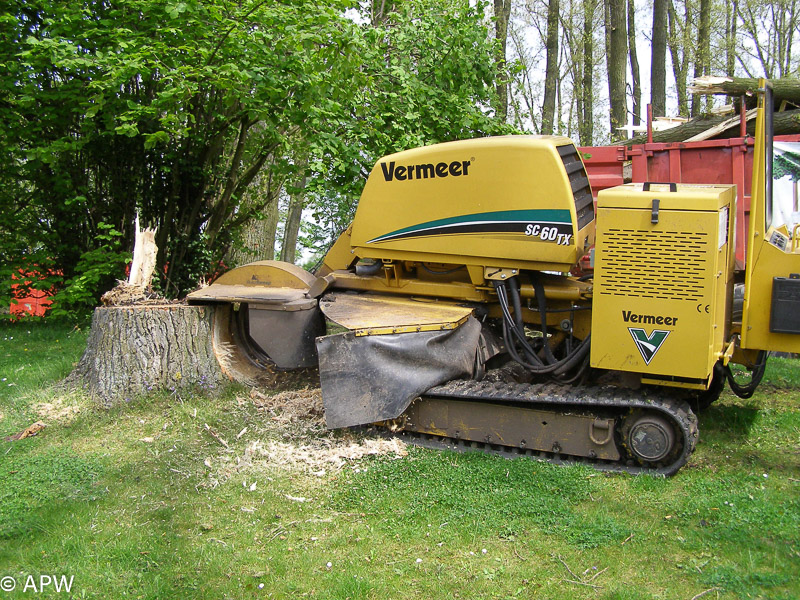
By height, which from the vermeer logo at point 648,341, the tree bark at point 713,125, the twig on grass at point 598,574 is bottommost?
the twig on grass at point 598,574

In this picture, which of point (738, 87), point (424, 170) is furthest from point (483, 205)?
point (738, 87)

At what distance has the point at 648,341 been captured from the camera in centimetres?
449

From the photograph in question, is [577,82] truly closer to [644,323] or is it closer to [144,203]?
[144,203]

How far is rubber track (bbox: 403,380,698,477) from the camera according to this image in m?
4.53

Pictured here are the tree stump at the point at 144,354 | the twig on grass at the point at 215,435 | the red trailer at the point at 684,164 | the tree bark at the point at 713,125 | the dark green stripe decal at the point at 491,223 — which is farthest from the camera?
the tree bark at the point at 713,125

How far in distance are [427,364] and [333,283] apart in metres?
1.51

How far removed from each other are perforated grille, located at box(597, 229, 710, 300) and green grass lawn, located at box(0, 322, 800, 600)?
1237 mm

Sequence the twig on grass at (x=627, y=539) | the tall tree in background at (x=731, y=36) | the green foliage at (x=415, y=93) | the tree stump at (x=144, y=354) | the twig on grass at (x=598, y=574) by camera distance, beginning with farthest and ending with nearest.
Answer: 1. the tall tree in background at (x=731, y=36)
2. the green foliage at (x=415, y=93)
3. the tree stump at (x=144, y=354)
4. the twig on grass at (x=627, y=539)
5. the twig on grass at (x=598, y=574)

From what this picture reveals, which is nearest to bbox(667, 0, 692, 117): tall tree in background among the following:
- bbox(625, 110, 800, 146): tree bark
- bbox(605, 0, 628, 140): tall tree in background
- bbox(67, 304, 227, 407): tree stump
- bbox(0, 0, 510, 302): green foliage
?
bbox(605, 0, 628, 140): tall tree in background

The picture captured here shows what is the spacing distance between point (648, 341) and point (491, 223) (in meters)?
1.47

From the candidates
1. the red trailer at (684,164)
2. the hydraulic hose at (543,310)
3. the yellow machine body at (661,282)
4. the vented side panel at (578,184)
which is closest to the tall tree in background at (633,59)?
the red trailer at (684,164)

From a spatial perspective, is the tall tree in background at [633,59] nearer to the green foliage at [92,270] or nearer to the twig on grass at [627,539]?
the green foliage at [92,270]

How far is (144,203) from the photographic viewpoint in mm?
9602

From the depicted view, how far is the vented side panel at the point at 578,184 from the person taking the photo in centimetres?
530
